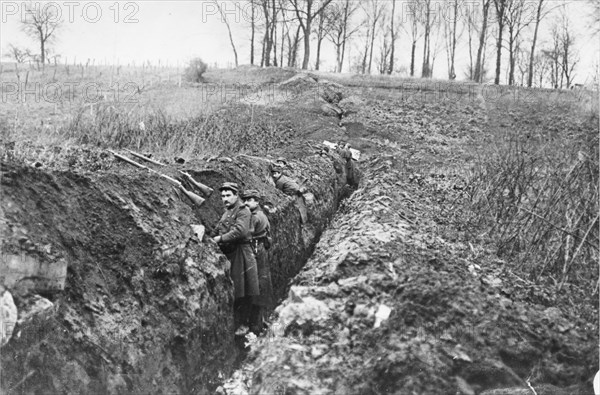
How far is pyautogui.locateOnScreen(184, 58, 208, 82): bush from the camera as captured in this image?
29.8 m

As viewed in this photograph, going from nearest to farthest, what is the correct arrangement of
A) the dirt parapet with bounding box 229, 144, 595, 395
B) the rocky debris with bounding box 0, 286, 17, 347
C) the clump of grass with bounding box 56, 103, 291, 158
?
1. the rocky debris with bounding box 0, 286, 17, 347
2. the dirt parapet with bounding box 229, 144, 595, 395
3. the clump of grass with bounding box 56, 103, 291, 158

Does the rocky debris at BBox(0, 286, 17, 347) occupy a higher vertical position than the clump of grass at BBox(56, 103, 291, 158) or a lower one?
lower

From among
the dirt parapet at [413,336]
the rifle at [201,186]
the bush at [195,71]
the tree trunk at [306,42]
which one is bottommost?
the dirt parapet at [413,336]

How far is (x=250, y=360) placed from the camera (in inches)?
203

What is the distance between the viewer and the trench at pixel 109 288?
3730 millimetres

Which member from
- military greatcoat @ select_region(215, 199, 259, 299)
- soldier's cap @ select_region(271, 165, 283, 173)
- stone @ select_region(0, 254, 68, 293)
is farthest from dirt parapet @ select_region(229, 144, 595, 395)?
soldier's cap @ select_region(271, 165, 283, 173)

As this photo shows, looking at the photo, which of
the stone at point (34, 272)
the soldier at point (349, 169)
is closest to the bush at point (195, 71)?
the soldier at point (349, 169)

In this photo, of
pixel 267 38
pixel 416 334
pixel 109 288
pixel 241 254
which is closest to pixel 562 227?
pixel 416 334

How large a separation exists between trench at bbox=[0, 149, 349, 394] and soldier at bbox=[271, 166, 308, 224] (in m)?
2.86

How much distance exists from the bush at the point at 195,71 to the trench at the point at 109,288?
980 inches

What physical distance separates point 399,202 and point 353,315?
460 cm

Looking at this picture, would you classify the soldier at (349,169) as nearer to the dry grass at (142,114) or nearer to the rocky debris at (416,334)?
the dry grass at (142,114)

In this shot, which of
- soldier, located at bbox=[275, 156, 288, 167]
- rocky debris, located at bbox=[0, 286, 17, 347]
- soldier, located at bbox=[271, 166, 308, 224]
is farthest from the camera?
soldier, located at bbox=[275, 156, 288, 167]

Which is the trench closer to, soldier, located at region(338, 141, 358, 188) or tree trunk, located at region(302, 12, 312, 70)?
soldier, located at region(338, 141, 358, 188)
